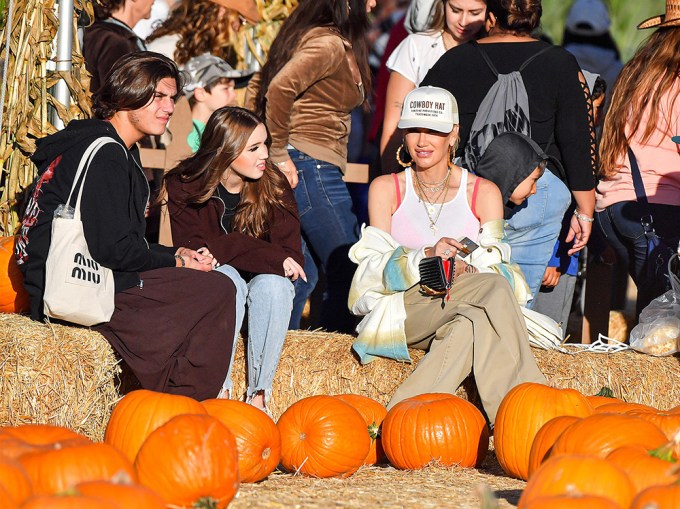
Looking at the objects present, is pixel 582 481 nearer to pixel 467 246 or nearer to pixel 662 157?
pixel 467 246

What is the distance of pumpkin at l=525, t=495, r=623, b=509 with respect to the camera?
2.81 m

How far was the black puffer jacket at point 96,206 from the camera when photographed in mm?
4625

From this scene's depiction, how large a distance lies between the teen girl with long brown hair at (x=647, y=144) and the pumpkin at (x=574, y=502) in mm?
3287

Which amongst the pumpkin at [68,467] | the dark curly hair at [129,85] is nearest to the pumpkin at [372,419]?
the dark curly hair at [129,85]

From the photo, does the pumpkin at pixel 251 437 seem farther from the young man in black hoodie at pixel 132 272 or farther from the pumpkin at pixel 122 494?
the pumpkin at pixel 122 494

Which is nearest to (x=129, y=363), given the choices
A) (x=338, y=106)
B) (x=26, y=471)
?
(x=26, y=471)

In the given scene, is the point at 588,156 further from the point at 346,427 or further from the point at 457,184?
the point at 346,427

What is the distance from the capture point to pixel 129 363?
15.5 feet

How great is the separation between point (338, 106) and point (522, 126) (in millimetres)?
1064

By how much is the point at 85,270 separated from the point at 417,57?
101 inches

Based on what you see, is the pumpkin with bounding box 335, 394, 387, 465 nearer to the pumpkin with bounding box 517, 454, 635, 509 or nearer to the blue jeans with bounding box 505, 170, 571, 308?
the blue jeans with bounding box 505, 170, 571, 308

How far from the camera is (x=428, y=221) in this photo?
5508 mm

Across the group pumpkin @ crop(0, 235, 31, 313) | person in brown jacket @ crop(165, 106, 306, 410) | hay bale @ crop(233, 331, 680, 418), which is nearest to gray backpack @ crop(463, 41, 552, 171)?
person in brown jacket @ crop(165, 106, 306, 410)

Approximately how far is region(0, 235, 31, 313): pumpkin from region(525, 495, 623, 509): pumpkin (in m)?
3.28
